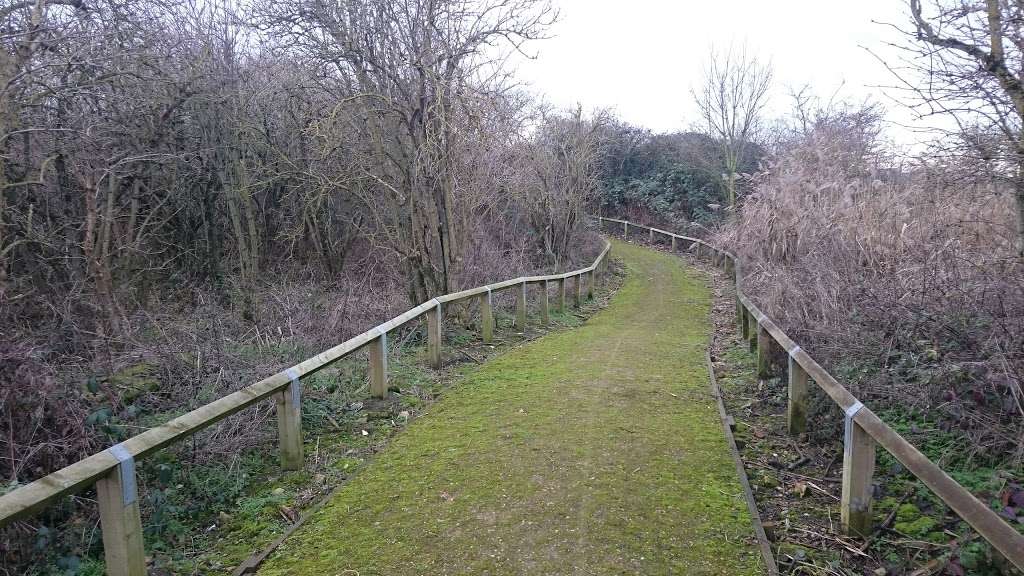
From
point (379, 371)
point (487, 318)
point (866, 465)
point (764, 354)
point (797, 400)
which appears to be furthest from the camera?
point (487, 318)

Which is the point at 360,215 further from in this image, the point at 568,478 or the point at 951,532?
the point at 951,532

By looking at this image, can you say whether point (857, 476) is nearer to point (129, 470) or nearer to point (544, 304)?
point (129, 470)

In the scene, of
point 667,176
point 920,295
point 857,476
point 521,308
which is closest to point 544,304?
point 521,308

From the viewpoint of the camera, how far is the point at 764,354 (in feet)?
23.5

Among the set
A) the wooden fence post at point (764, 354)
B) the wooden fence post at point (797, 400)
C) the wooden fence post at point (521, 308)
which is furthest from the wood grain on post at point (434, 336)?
the wooden fence post at point (797, 400)

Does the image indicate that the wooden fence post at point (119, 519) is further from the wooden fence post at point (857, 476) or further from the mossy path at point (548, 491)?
the wooden fence post at point (857, 476)

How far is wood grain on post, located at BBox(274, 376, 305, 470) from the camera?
4.59 m

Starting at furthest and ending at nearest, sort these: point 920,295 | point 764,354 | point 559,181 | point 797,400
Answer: point 559,181
point 764,354
point 920,295
point 797,400

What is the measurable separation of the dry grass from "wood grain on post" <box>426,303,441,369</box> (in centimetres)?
427

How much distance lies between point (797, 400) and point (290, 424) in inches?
165

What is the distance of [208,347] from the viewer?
698 cm

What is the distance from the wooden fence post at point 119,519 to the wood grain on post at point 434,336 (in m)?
5.00

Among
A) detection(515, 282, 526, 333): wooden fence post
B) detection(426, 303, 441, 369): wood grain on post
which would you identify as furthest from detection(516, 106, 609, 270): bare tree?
detection(426, 303, 441, 369): wood grain on post

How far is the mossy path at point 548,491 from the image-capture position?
3393mm
